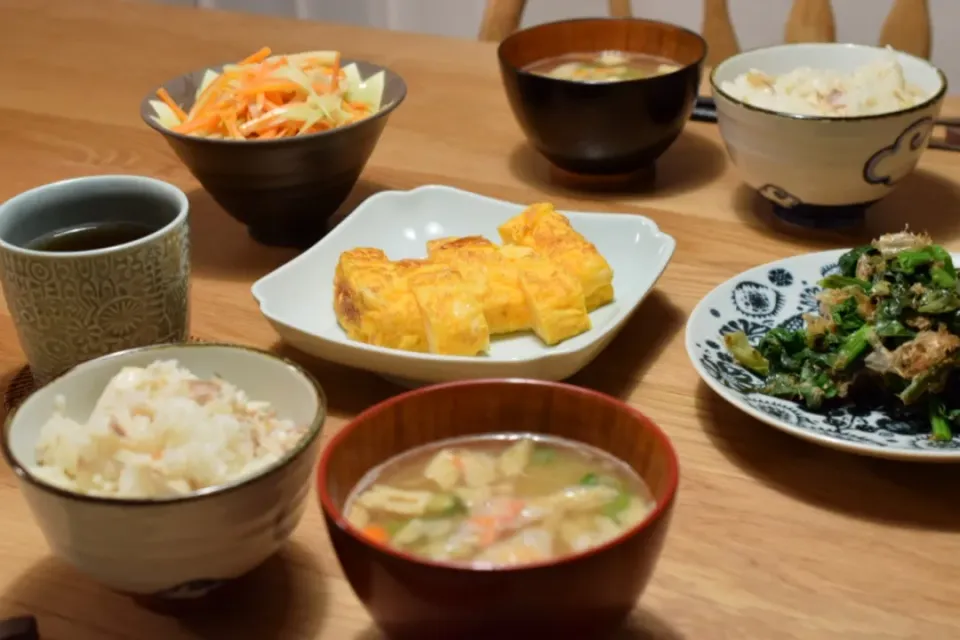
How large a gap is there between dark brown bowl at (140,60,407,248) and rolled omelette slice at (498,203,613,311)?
233 mm

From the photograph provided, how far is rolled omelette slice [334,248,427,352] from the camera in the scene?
1.15 m

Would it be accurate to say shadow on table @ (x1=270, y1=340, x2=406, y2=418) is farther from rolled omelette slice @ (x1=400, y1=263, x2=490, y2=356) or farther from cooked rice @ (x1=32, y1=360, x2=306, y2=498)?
cooked rice @ (x1=32, y1=360, x2=306, y2=498)

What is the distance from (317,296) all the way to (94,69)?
1.18 metres

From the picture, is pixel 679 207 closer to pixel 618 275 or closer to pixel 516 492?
pixel 618 275

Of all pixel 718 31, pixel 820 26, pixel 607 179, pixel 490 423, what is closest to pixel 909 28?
pixel 820 26

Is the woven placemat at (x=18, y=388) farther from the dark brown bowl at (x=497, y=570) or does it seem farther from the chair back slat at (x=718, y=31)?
the chair back slat at (x=718, y=31)

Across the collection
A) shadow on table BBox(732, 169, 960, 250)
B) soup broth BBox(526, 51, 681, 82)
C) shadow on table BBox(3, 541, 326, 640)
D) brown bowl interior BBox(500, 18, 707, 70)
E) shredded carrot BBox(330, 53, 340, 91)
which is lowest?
shadow on table BBox(732, 169, 960, 250)

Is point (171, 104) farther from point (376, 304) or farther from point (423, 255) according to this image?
point (376, 304)

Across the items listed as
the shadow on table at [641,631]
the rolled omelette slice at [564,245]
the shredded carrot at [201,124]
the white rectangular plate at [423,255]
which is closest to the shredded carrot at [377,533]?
the shadow on table at [641,631]

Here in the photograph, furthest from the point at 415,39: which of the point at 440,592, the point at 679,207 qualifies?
the point at 440,592

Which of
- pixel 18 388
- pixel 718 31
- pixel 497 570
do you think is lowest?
pixel 718 31

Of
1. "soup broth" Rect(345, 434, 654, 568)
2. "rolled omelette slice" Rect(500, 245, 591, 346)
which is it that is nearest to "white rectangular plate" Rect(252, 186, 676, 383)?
"rolled omelette slice" Rect(500, 245, 591, 346)

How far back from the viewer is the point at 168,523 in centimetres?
74

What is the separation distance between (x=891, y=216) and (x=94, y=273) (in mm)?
1094
